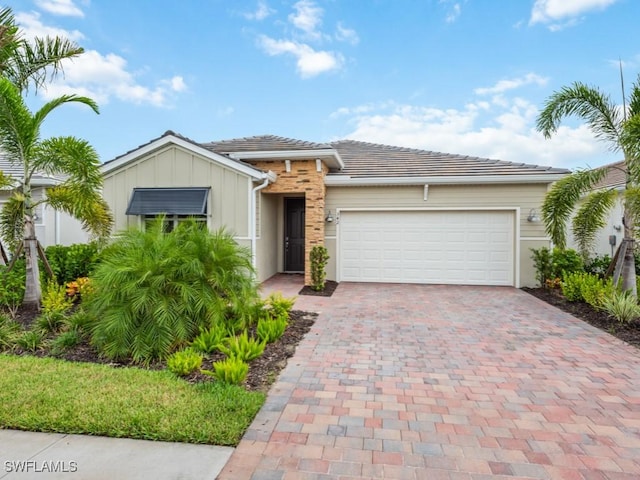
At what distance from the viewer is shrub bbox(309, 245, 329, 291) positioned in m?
10.2

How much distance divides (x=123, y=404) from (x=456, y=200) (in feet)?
33.3

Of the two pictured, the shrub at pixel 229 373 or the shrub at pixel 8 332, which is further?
the shrub at pixel 8 332

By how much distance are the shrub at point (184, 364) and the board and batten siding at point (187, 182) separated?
5.50 metres

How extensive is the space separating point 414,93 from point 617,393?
12570 millimetres

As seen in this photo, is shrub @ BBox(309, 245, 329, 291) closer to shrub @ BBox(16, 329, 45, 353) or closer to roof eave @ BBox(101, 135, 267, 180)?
roof eave @ BBox(101, 135, 267, 180)

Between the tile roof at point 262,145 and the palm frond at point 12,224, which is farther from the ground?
the tile roof at point 262,145

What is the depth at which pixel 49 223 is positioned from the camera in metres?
11.9

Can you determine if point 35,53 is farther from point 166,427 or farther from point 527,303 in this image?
point 527,303

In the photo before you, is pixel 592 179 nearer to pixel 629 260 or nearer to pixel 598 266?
pixel 629 260

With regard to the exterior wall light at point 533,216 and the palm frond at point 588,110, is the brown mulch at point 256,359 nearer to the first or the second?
the palm frond at point 588,110

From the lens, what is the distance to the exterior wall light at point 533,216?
10.9 metres

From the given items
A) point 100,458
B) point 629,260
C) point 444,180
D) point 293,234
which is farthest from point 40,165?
point 629,260

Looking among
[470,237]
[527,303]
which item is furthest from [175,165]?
[527,303]

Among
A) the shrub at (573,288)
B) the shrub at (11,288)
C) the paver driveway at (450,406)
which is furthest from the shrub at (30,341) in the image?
the shrub at (573,288)
